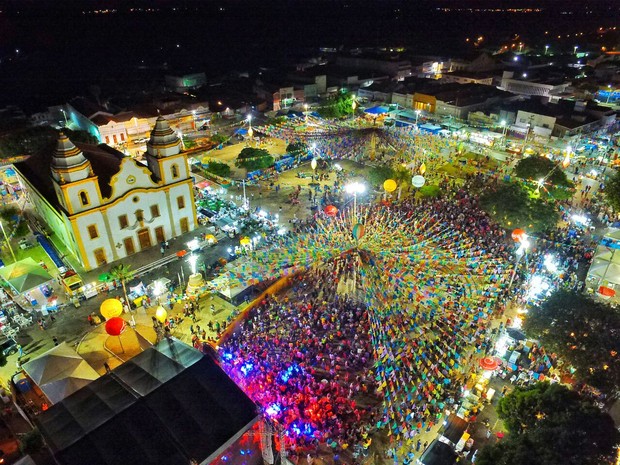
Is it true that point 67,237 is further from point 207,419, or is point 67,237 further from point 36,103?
point 36,103

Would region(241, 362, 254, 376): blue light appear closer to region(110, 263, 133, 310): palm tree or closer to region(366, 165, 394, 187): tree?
region(110, 263, 133, 310): palm tree

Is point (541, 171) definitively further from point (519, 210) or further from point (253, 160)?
point (253, 160)

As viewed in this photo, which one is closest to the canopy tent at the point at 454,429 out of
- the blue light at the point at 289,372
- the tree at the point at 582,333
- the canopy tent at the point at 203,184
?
the tree at the point at 582,333

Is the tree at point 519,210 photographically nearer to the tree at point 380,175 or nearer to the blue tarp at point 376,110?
the tree at point 380,175

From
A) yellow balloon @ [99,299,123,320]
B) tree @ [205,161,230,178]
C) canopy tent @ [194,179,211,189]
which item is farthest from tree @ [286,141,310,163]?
yellow balloon @ [99,299,123,320]

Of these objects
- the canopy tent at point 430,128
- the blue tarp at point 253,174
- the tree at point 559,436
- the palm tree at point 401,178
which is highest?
the tree at point 559,436

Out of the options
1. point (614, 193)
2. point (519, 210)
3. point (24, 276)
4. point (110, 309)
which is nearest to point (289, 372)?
point (110, 309)

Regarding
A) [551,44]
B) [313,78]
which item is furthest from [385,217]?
[551,44]
